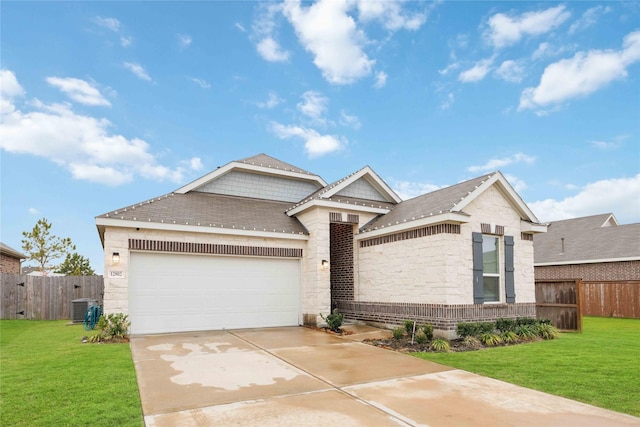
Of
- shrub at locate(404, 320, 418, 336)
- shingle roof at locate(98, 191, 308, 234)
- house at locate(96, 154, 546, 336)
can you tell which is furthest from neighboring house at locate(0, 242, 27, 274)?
shrub at locate(404, 320, 418, 336)

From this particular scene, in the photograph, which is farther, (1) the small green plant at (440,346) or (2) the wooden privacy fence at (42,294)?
(2) the wooden privacy fence at (42,294)

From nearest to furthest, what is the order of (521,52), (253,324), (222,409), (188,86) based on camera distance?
1. (222,409)
2. (253,324)
3. (521,52)
4. (188,86)

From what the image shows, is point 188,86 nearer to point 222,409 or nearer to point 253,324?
point 253,324

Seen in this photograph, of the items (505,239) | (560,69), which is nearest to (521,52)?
(560,69)

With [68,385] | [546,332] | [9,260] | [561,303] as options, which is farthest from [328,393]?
[9,260]

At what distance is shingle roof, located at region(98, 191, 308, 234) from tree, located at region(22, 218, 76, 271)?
2380 cm

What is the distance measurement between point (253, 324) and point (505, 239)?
8309mm

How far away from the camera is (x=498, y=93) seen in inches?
628

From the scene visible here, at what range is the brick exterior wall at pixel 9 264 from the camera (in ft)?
73.9

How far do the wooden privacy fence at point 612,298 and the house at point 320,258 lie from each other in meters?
8.76

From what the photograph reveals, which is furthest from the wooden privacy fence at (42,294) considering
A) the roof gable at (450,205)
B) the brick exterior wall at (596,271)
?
the brick exterior wall at (596,271)

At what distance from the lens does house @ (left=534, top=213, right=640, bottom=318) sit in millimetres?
17656

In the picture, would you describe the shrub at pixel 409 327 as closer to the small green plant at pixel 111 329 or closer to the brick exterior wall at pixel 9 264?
the small green plant at pixel 111 329

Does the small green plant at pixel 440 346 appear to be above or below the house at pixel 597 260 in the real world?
below
